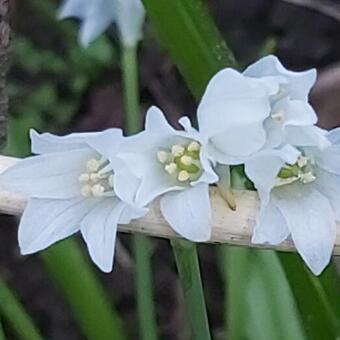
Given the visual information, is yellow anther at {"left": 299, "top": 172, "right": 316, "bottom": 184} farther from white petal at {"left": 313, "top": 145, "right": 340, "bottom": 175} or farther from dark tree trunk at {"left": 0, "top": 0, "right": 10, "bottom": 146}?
dark tree trunk at {"left": 0, "top": 0, "right": 10, "bottom": 146}

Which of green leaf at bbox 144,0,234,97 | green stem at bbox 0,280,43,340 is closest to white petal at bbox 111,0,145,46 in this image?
green leaf at bbox 144,0,234,97

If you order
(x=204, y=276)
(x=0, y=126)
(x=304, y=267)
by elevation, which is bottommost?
(x=204, y=276)

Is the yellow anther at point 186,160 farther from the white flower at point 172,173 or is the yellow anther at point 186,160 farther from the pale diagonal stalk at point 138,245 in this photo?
the pale diagonal stalk at point 138,245

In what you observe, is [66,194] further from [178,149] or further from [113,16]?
[113,16]

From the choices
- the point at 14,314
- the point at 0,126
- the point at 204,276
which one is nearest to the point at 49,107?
the point at 204,276

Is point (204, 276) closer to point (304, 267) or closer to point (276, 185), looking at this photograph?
point (304, 267)

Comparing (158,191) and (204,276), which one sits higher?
(158,191)

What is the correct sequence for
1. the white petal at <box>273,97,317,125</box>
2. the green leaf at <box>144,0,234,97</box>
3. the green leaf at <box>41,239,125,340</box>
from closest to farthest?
the white petal at <box>273,97,317,125</box>, the green leaf at <box>144,0,234,97</box>, the green leaf at <box>41,239,125,340</box>

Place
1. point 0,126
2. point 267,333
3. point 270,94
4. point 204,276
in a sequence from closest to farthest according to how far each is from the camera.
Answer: point 270,94, point 0,126, point 267,333, point 204,276

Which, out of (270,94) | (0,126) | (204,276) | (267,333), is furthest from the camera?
(204,276)
